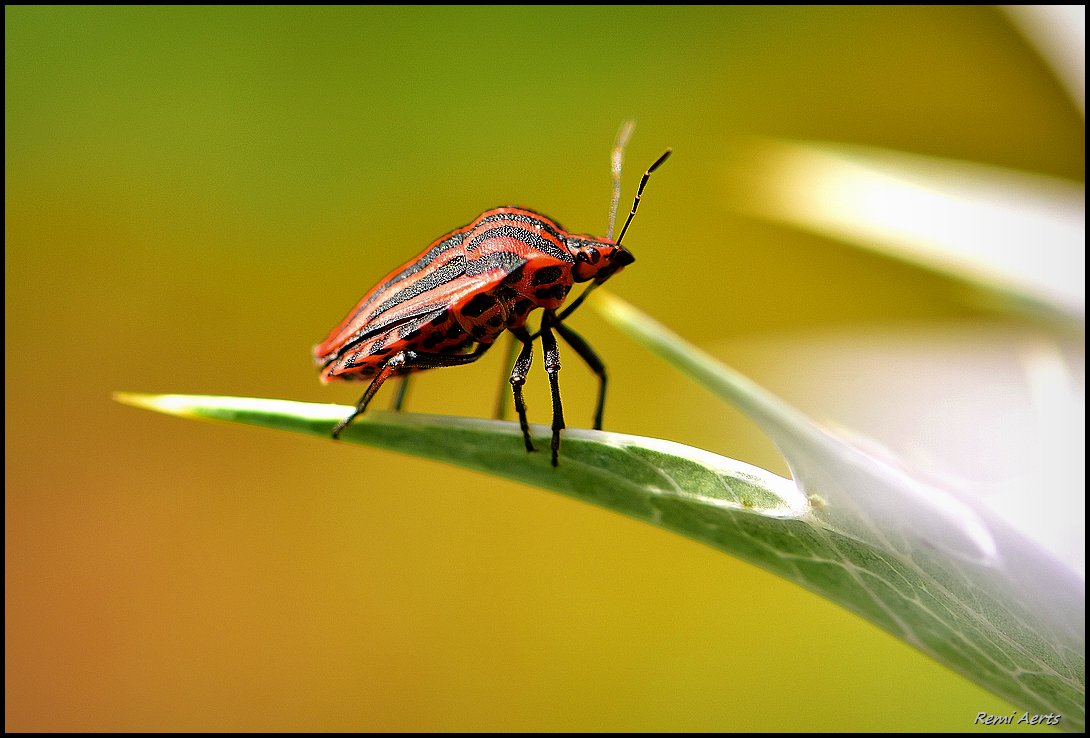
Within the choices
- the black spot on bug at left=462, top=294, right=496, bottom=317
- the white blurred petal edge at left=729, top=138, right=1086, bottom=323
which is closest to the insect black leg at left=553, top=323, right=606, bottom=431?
the black spot on bug at left=462, top=294, right=496, bottom=317

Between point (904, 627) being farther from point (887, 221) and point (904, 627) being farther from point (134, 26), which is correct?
point (134, 26)

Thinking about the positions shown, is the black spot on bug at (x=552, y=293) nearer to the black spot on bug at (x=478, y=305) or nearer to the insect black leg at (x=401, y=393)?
the black spot on bug at (x=478, y=305)

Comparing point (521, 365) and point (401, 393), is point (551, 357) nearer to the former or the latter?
point (521, 365)

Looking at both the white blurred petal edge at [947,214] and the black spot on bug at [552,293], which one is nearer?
the white blurred petal edge at [947,214]

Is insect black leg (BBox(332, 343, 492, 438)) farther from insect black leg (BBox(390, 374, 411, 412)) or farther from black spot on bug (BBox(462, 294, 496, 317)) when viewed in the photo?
insect black leg (BBox(390, 374, 411, 412))

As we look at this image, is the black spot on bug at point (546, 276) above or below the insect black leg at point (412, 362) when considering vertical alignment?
above

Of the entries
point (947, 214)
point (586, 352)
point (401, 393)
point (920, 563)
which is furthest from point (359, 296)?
point (920, 563)

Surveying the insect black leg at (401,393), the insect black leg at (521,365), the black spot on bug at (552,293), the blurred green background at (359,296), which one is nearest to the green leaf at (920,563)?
the insect black leg at (521,365)
